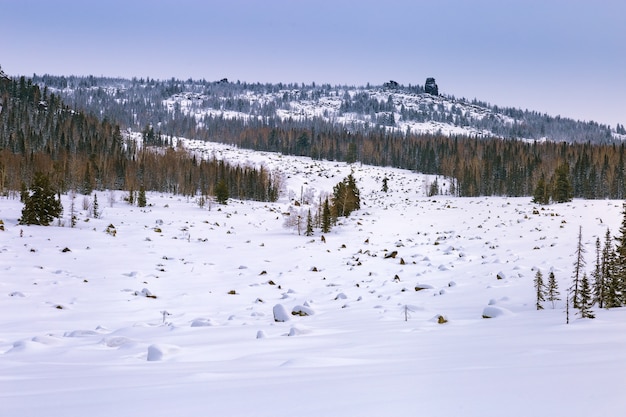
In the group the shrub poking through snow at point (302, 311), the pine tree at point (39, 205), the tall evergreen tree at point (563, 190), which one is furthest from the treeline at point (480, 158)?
the pine tree at point (39, 205)

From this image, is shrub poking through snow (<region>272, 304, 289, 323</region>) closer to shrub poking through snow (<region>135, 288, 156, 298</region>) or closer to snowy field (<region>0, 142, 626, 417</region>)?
snowy field (<region>0, 142, 626, 417</region>)

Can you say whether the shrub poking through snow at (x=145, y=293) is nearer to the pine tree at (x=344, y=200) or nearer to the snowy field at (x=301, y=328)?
the snowy field at (x=301, y=328)

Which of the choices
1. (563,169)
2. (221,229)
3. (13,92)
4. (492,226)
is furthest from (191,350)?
(13,92)

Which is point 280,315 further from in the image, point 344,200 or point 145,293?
point 344,200

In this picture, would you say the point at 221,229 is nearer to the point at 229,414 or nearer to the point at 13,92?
the point at 229,414

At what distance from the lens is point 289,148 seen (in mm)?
153750

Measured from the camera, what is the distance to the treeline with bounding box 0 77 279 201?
220 ft

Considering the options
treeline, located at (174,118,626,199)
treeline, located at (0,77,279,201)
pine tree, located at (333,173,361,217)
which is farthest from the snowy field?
treeline, located at (174,118,626,199)

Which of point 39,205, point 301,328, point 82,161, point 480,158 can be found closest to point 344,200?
point 39,205

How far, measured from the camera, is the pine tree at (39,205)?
28812 millimetres

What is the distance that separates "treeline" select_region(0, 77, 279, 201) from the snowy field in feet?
137

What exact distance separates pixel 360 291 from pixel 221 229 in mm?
25943

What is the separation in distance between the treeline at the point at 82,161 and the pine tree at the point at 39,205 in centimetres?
3239

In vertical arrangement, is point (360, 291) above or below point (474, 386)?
below
